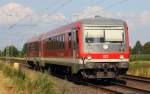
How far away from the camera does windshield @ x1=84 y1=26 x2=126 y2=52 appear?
2209 centimetres

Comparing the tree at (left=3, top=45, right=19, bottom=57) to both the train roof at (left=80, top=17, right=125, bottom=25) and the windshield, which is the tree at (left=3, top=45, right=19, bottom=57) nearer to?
the train roof at (left=80, top=17, right=125, bottom=25)

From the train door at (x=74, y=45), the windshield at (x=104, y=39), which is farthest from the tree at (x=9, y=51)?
the windshield at (x=104, y=39)

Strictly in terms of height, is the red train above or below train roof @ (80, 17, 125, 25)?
below

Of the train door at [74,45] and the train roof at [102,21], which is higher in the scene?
the train roof at [102,21]

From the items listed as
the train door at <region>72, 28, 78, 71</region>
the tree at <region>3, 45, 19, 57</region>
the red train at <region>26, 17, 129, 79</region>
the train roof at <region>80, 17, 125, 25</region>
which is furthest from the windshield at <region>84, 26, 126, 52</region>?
the tree at <region>3, 45, 19, 57</region>

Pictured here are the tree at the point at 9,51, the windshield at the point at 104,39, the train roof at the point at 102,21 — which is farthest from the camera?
the tree at the point at 9,51

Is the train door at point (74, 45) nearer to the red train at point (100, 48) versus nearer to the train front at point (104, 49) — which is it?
the red train at point (100, 48)

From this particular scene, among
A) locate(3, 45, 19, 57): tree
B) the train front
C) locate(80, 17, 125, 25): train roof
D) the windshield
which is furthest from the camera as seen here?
locate(3, 45, 19, 57): tree

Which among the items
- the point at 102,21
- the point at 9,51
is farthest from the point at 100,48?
the point at 9,51

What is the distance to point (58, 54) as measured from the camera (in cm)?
2820

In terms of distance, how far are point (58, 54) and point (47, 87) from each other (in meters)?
13.2

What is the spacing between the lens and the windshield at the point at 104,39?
22094 mm

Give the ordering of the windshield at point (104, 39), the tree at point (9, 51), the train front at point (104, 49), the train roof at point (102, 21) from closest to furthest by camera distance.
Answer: the train front at point (104, 49)
the windshield at point (104, 39)
the train roof at point (102, 21)
the tree at point (9, 51)

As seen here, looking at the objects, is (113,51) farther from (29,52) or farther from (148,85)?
(29,52)
